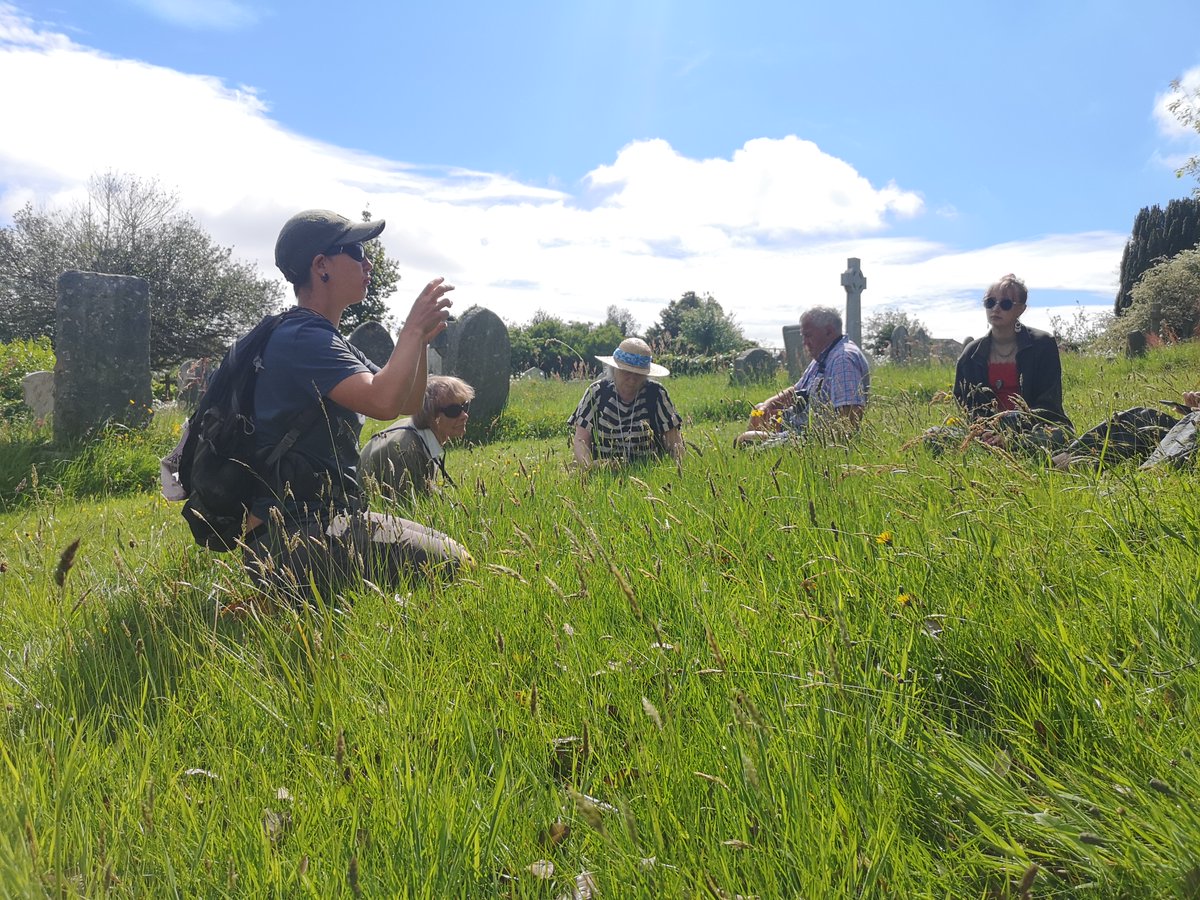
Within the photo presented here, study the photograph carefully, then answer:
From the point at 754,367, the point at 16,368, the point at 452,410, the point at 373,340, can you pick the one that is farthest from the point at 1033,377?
the point at 16,368

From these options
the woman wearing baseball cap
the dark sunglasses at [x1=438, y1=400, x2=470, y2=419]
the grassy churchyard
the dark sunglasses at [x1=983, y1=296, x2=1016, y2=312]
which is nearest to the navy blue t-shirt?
the grassy churchyard

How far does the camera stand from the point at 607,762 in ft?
5.77

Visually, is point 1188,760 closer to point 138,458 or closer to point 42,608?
point 42,608

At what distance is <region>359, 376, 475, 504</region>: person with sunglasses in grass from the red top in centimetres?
418

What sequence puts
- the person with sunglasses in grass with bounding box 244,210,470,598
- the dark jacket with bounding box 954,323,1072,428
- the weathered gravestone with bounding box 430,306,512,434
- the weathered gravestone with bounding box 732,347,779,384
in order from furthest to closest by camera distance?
the weathered gravestone with bounding box 732,347,779,384 < the weathered gravestone with bounding box 430,306,512,434 < the dark jacket with bounding box 954,323,1072,428 < the person with sunglasses in grass with bounding box 244,210,470,598

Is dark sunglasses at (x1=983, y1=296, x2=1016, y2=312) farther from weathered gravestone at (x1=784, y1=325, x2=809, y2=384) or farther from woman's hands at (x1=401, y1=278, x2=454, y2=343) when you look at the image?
weathered gravestone at (x1=784, y1=325, x2=809, y2=384)

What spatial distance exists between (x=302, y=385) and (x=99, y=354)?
943 centimetres

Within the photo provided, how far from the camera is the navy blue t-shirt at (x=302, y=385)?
3.33 meters

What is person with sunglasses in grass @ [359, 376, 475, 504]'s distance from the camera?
15.7ft

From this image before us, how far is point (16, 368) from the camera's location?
1428 centimetres

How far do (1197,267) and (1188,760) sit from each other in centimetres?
2661

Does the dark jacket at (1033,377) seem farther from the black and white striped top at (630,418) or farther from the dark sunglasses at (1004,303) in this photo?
the black and white striped top at (630,418)

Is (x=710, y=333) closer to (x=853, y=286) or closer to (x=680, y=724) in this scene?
(x=853, y=286)

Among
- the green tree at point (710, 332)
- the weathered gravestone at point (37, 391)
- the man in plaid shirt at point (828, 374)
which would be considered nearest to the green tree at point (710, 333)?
the green tree at point (710, 332)
